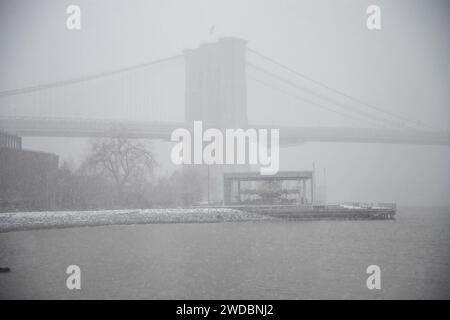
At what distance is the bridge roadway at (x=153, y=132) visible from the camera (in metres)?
49.7

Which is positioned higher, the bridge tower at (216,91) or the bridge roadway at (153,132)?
the bridge tower at (216,91)

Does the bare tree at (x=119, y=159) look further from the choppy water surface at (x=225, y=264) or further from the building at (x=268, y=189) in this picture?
the choppy water surface at (x=225, y=264)

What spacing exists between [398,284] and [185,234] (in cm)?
1569

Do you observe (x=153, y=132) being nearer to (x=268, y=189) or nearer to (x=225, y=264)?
(x=268, y=189)

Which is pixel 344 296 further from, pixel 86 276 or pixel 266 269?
pixel 86 276

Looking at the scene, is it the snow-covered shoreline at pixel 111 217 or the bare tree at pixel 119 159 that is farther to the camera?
the bare tree at pixel 119 159

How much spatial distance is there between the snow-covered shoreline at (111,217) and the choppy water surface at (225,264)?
3262 millimetres

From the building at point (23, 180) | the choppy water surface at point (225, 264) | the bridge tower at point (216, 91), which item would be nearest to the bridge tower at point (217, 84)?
the bridge tower at point (216, 91)

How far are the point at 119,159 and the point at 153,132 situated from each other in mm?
7887

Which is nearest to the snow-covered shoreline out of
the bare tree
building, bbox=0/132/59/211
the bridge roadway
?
building, bbox=0/132/59/211

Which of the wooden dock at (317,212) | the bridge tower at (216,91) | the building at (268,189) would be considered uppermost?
the bridge tower at (216,91)

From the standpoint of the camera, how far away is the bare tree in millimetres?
47625
